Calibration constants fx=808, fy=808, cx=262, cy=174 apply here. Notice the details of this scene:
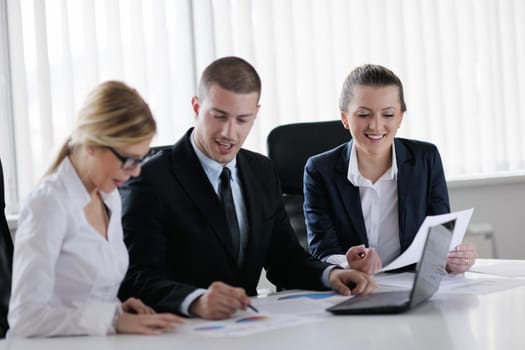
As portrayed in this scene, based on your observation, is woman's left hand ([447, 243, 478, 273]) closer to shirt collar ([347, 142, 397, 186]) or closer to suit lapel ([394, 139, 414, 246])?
suit lapel ([394, 139, 414, 246])

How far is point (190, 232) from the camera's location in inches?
87.0

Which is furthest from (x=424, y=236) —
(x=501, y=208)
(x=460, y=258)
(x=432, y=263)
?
(x=501, y=208)

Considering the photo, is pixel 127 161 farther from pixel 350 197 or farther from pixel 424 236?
pixel 350 197

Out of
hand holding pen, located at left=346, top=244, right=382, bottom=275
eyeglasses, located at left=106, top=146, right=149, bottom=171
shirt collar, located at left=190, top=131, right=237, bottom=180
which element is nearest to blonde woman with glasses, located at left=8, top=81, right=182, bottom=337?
eyeglasses, located at left=106, top=146, right=149, bottom=171

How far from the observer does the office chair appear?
2949mm

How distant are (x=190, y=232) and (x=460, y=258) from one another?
0.78 m

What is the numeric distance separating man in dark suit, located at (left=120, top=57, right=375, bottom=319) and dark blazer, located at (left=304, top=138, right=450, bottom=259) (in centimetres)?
24

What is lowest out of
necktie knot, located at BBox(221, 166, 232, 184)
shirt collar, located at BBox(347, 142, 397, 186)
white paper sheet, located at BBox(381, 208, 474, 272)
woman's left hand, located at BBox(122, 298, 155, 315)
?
woman's left hand, located at BBox(122, 298, 155, 315)

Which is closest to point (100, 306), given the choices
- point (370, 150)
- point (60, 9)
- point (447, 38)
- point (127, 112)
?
point (127, 112)

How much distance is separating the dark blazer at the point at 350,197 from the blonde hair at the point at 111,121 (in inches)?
37.0

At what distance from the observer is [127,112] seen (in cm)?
178

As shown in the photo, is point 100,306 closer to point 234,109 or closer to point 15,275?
point 15,275

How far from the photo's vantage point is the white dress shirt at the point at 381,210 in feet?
8.62

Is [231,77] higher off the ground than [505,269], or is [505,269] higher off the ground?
[231,77]
